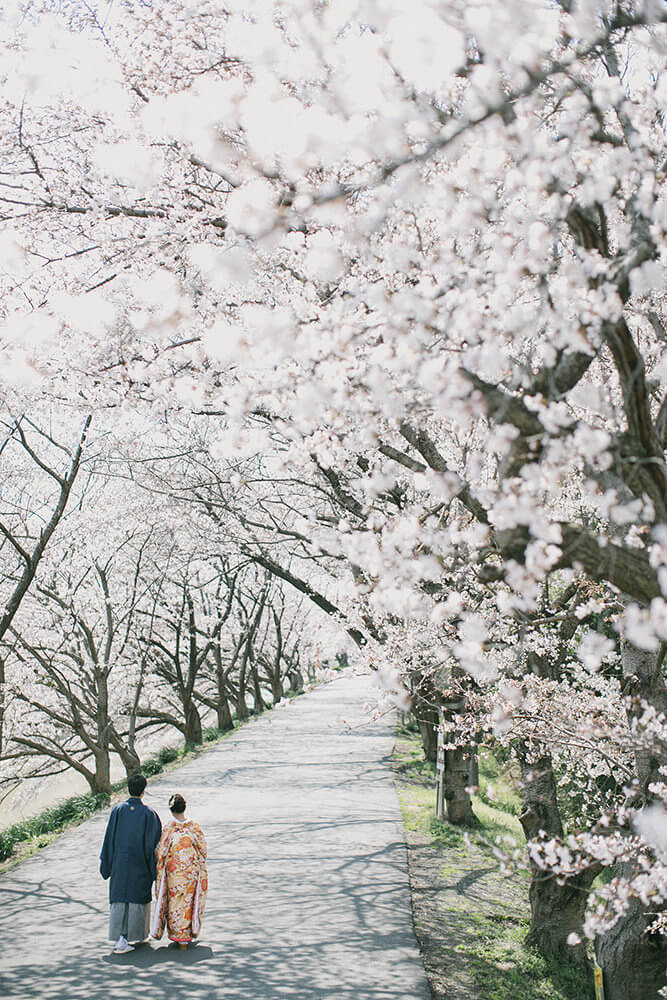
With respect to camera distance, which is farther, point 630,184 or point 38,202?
point 38,202

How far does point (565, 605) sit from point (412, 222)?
4136 mm

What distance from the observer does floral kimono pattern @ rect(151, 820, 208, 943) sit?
20.8 feet

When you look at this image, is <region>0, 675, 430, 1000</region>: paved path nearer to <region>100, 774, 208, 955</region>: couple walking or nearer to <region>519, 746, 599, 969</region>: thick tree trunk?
<region>100, 774, 208, 955</region>: couple walking

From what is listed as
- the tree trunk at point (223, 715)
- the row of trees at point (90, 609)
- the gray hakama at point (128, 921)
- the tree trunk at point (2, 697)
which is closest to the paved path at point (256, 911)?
the gray hakama at point (128, 921)

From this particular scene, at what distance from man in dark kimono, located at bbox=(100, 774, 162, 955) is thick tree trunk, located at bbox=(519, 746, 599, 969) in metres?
3.25

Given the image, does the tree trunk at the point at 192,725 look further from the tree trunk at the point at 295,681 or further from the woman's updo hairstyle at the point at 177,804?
the tree trunk at the point at 295,681

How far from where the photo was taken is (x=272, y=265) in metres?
5.95

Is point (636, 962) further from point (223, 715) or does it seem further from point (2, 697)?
point (223, 715)

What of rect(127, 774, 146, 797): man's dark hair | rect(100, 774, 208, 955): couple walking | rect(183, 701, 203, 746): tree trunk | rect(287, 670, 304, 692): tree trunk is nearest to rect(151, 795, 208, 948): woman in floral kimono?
rect(100, 774, 208, 955): couple walking

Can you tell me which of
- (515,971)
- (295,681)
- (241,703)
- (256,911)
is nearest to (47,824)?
(256,911)

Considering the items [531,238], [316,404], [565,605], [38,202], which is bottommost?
[565,605]

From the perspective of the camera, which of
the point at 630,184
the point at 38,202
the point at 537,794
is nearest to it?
the point at 630,184

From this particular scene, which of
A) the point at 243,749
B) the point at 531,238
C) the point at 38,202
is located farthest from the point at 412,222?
the point at 243,749

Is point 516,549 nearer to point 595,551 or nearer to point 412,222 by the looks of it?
point 595,551
